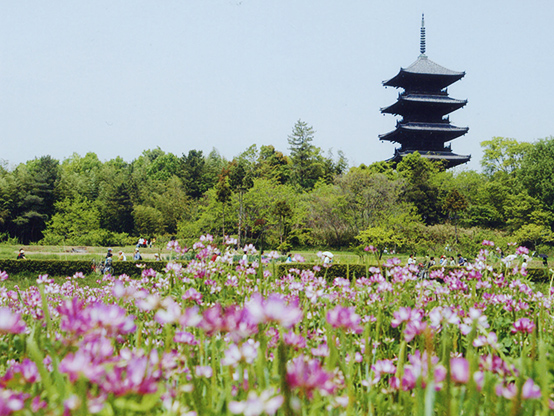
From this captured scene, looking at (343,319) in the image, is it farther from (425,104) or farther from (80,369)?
(425,104)

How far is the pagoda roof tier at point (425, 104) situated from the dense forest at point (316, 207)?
6.62 meters

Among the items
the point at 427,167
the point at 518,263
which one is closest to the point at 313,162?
the point at 427,167

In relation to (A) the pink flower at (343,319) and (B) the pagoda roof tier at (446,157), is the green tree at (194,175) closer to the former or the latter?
(B) the pagoda roof tier at (446,157)

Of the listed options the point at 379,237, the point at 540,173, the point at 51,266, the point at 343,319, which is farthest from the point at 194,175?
the point at 343,319

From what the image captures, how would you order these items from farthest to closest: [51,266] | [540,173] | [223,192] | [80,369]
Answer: [540,173] < [223,192] < [51,266] < [80,369]

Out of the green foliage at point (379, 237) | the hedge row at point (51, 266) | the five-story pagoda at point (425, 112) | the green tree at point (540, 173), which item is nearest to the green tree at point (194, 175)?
the five-story pagoda at point (425, 112)

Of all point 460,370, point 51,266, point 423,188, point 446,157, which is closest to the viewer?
point 460,370

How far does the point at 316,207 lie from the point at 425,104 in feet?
51.5

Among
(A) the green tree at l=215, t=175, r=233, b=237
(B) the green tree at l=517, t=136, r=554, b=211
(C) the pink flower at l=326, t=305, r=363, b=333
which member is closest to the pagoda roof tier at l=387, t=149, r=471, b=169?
(B) the green tree at l=517, t=136, r=554, b=211

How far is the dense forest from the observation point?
2988 cm

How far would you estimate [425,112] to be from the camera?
1646 inches

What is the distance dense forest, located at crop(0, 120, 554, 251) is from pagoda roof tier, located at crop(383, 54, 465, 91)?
9.49 m

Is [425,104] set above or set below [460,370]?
above

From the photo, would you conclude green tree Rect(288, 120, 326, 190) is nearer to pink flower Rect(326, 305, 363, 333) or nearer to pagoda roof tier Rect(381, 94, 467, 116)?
pagoda roof tier Rect(381, 94, 467, 116)
